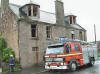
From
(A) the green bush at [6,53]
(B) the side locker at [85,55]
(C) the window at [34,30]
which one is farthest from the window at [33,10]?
(B) the side locker at [85,55]

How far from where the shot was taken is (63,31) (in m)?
23.5

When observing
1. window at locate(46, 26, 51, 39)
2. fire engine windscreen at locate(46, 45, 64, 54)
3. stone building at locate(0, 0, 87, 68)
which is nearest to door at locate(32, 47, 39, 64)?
stone building at locate(0, 0, 87, 68)

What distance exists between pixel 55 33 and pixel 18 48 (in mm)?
6820

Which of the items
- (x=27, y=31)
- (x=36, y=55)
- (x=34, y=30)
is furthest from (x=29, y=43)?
(x=34, y=30)

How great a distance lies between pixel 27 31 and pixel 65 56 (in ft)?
24.6

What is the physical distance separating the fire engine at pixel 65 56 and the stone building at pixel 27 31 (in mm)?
4914

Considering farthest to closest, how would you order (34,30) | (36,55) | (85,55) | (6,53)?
(34,30) → (36,55) → (6,53) → (85,55)

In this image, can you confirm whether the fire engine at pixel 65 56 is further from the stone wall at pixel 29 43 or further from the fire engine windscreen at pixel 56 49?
the stone wall at pixel 29 43

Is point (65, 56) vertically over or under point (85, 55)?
over

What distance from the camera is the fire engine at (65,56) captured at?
12.9 meters

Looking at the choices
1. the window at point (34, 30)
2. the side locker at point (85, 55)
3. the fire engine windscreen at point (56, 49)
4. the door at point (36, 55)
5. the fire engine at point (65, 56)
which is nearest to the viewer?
the fire engine at point (65, 56)

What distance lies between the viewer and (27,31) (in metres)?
18.5

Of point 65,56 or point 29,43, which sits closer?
point 65,56

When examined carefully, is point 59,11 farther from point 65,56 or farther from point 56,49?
point 65,56
